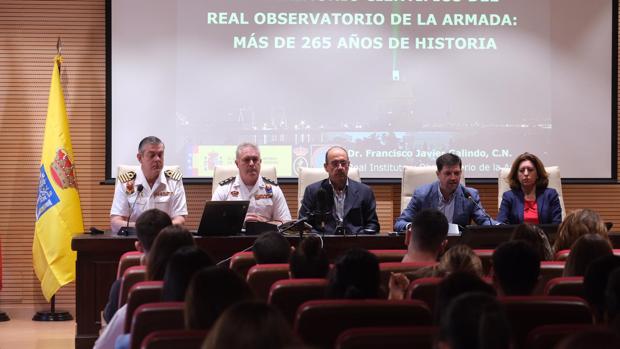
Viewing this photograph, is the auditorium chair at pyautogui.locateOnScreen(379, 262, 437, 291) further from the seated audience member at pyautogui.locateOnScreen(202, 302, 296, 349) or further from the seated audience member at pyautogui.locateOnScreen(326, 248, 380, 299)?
the seated audience member at pyautogui.locateOnScreen(202, 302, 296, 349)

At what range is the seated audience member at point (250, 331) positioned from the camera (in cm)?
193

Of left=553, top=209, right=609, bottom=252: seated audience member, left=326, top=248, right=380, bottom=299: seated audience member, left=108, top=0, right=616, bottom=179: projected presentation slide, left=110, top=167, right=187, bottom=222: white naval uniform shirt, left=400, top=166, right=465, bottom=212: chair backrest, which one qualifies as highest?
left=108, top=0, right=616, bottom=179: projected presentation slide

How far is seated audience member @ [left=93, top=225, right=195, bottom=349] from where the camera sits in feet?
12.1

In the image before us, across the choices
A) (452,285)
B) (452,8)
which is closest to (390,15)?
(452,8)

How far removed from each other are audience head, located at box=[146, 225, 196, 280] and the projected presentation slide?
3792 mm

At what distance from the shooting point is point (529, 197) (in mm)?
6898

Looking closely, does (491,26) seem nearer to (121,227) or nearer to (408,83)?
(408,83)

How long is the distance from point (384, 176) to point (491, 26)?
149 centimetres

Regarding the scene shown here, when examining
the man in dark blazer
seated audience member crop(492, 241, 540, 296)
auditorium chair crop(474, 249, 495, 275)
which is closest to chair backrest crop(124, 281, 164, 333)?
seated audience member crop(492, 241, 540, 296)

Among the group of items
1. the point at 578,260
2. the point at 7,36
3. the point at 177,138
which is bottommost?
the point at 578,260

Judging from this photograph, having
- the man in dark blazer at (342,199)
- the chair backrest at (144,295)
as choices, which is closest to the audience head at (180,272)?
the chair backrest at (144,295)

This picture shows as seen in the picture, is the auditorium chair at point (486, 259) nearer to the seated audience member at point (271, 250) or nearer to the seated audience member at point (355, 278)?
the seated audience member at point (271, 250)

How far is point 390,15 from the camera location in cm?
775

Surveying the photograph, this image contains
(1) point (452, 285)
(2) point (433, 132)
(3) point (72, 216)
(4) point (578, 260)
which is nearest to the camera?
(1) point (452, 285)
